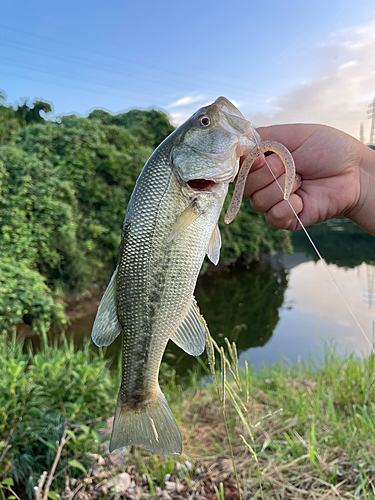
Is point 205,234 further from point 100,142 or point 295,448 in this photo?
point 100,142

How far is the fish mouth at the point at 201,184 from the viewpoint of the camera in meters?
1.29

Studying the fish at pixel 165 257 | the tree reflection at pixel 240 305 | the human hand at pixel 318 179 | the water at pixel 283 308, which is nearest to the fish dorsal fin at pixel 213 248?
the fish at pixel 165 257

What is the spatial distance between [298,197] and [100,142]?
10518 millimetres

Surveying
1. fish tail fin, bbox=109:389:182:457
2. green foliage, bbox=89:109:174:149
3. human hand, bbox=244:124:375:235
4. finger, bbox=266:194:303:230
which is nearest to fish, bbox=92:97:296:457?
fish tail fin, bbox=109:389:182:457

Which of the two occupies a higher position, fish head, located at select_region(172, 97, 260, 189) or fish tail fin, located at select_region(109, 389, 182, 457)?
fish head, located at select_region(172, 97, 260, 189)

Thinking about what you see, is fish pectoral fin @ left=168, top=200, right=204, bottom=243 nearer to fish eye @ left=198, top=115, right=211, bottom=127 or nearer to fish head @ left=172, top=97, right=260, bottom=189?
fish head @ left=172, top=97, right=260, bottom=189

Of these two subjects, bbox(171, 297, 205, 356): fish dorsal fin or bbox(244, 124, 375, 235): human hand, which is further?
bbox(244, 124, 375, 235): human hand

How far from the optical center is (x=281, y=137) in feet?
6.56

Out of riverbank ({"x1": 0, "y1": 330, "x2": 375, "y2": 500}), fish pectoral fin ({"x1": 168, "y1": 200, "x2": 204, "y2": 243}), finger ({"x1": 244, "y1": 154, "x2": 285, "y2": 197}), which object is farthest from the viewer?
riverbank ({"x1": 0, "y1": 330, "x2": 375, "y2": 500})

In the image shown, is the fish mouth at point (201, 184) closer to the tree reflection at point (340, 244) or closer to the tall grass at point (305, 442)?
the tall grass at point (305, 442)

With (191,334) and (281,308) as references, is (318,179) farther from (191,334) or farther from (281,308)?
(281,308)

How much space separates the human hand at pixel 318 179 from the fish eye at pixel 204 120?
577mm

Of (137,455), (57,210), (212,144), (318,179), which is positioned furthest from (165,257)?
(57,210)

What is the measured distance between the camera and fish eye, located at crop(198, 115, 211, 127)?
133 centimetres
